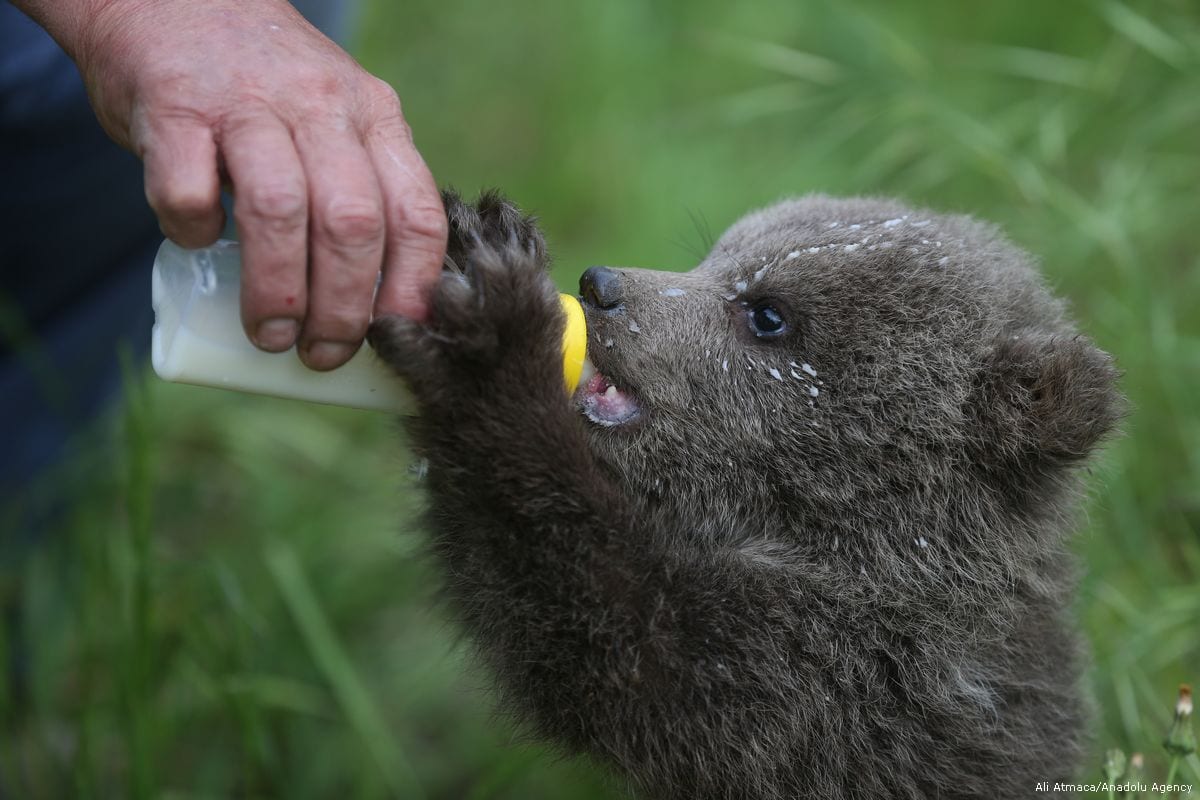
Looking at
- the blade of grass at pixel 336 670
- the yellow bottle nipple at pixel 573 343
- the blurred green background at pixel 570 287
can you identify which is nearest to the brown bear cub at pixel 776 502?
the yellow bottle nipple at pixel 573 343

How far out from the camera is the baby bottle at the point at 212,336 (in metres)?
2.22

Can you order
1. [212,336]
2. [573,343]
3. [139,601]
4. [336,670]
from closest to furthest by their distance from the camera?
[212,336], [573,343], [139,601], [336,670]

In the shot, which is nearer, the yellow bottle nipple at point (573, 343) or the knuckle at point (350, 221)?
Answer: the knuckle at point (350, 221)

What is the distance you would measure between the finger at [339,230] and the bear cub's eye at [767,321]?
3.55 ft

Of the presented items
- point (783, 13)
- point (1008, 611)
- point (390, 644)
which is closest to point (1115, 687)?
point (1008, 611)

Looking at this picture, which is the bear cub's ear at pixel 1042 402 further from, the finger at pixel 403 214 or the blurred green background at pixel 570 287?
the finger at pixel 403 214

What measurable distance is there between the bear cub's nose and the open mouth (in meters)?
0.15

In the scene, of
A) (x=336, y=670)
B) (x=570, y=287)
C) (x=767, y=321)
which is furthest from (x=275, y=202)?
(x=570, y=287)

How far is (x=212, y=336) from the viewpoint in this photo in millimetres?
2230

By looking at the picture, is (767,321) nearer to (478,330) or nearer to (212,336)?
(478,330)

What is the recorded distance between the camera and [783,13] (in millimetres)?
6512

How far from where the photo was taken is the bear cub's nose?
2736 millimetres

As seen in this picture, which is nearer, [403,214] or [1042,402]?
[403,214]

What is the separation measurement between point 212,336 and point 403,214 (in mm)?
459
